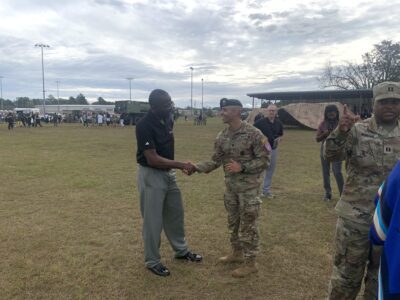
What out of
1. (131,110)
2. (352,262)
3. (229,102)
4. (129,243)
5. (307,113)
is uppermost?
(131,110)

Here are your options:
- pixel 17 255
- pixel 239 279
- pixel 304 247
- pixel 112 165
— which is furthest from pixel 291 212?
pixel 112 165

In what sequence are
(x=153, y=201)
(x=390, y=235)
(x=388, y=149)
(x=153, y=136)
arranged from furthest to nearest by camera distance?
(x=153, y=201) < (x=153, y=136) < (x=388, y=149) < (x=390, y=235)

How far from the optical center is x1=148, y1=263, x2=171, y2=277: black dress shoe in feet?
13.4

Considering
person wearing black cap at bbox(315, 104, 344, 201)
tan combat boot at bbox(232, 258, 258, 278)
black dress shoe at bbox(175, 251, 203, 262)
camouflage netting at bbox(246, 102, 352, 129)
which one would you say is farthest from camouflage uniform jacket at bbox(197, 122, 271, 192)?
camouflage netting at bbox(246, 102, 352, 129)

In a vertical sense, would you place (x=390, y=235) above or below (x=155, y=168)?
above

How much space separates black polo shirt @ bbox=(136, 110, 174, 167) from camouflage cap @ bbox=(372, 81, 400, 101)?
85.8 inches

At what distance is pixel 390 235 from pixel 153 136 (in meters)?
2.88

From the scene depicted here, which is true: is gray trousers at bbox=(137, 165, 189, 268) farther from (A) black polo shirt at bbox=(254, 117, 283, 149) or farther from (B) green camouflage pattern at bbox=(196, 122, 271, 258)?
(A) black polo shirt at bbox=(254, 117, 283, 149)

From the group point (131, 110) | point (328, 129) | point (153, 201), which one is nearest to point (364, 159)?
point (153, 201)

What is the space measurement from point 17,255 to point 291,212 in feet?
14.0

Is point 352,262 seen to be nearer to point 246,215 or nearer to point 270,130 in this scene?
point 246,215

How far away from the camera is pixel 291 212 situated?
6.45m

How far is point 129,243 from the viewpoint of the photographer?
504cm

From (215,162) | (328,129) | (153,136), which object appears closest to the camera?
(153,136)
